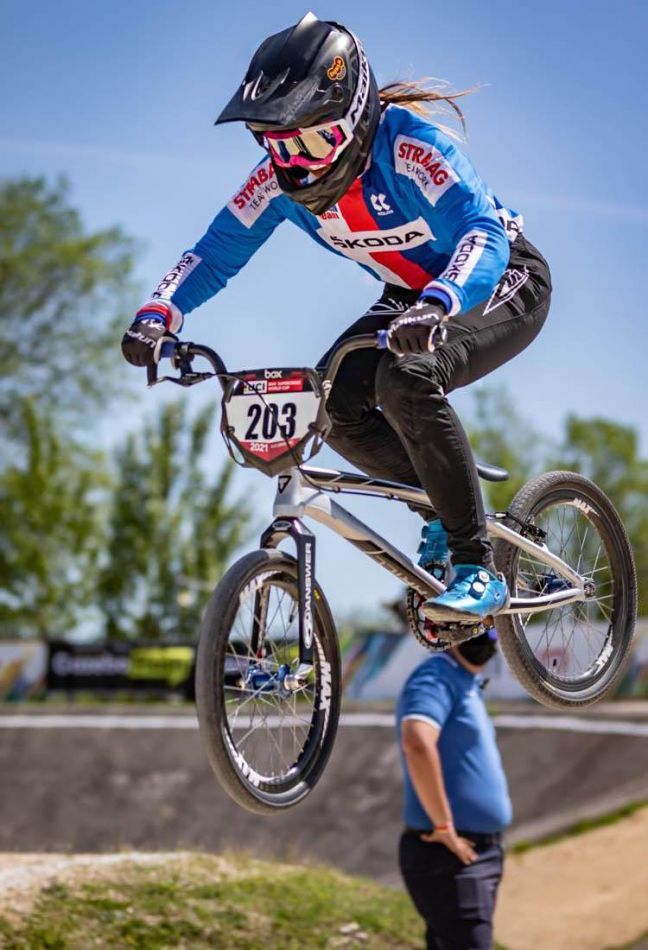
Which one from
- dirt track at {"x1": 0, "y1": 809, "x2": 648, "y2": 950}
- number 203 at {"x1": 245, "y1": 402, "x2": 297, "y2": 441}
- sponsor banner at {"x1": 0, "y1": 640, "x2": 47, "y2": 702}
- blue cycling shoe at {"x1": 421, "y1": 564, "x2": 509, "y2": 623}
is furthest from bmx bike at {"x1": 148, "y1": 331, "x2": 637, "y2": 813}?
sponsor banner at {"x1": 0, "y1": 640, "x2": 47, "y2": 702}

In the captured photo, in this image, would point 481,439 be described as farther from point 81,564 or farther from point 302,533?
point 302,533

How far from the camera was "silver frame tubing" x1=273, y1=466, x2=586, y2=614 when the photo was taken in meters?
5.50

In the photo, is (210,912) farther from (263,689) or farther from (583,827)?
(583,827)

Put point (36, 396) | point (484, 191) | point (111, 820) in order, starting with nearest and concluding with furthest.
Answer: point (484, 191) → point (111, 820) → point (36, 396)

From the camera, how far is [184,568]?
177 feet

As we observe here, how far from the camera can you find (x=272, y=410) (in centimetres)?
537

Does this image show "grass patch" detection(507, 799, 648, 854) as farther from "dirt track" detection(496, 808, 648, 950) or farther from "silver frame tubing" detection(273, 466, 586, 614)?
"silver frame tubing" detection(273, 466, 586, 614)

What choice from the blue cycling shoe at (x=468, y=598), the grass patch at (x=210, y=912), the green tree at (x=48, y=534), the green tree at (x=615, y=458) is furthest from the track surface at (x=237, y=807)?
the green tree at (x=615, y=458)

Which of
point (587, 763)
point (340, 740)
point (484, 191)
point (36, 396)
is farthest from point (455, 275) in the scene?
point (36, 396)

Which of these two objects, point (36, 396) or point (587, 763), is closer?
point (587, 763)

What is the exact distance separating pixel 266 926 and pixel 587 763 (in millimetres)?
12906

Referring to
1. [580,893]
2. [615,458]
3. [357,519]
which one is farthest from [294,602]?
[615,458]

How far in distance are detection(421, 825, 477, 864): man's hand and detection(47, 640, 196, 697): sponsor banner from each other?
2733cm

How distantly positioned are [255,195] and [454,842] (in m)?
4.74
